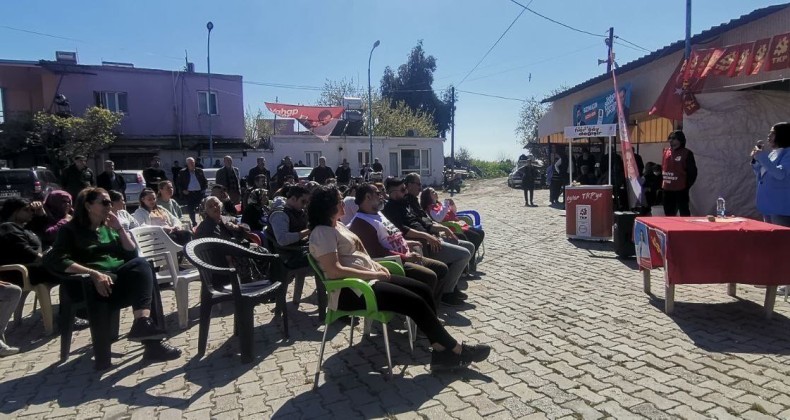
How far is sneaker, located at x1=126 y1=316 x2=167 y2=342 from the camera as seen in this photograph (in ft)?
13.2

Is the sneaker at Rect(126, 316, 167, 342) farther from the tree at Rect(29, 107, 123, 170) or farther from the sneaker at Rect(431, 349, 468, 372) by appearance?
the tree at Rect(29, 107, 123, 170)

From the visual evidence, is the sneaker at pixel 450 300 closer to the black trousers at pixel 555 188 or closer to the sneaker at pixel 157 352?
the sneaker at pixel 157 352

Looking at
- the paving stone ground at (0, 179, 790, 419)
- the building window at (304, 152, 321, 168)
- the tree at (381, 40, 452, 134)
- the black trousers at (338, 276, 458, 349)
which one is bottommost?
the paving stone ground at (0, 179, 790, 419)

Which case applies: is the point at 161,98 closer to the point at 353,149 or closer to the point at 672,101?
the point at 353,149

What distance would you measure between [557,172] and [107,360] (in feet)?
48.4

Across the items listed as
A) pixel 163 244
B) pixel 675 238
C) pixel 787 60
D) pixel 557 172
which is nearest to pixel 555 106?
pixel 557 172

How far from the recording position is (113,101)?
83.6 ft

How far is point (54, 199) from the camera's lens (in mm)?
5254

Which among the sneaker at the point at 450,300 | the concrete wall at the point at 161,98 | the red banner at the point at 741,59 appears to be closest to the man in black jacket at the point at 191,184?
the sneaker at the point at 450,300

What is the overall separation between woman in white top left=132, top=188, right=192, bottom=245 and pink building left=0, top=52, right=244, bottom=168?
20.8 meters

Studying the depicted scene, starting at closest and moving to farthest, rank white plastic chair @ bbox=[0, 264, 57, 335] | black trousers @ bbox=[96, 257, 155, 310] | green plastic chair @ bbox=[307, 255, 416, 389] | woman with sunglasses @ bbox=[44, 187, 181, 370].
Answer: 1. green plastic chair @ bbox=[307, 255, 416, 389]
2. woman with sunglasses @ bbox=[44, 187, 181, 370]
3. black trousers @ bbox=[96, 257, 155, 310]
4. white plastic chair @ bbox=[0, 264, 57, 335]

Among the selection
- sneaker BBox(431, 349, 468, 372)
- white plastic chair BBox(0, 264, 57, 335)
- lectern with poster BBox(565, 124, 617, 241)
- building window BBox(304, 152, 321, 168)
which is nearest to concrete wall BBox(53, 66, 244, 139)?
building window BBox(304, 152, 321, 168)

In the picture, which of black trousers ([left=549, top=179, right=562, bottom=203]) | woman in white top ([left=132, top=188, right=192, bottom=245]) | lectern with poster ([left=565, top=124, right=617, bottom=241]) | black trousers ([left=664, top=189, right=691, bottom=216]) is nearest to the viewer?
woman in white top ([left=132, top=188, right=192, bottom=245])

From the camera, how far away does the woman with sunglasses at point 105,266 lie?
13.1 feet
